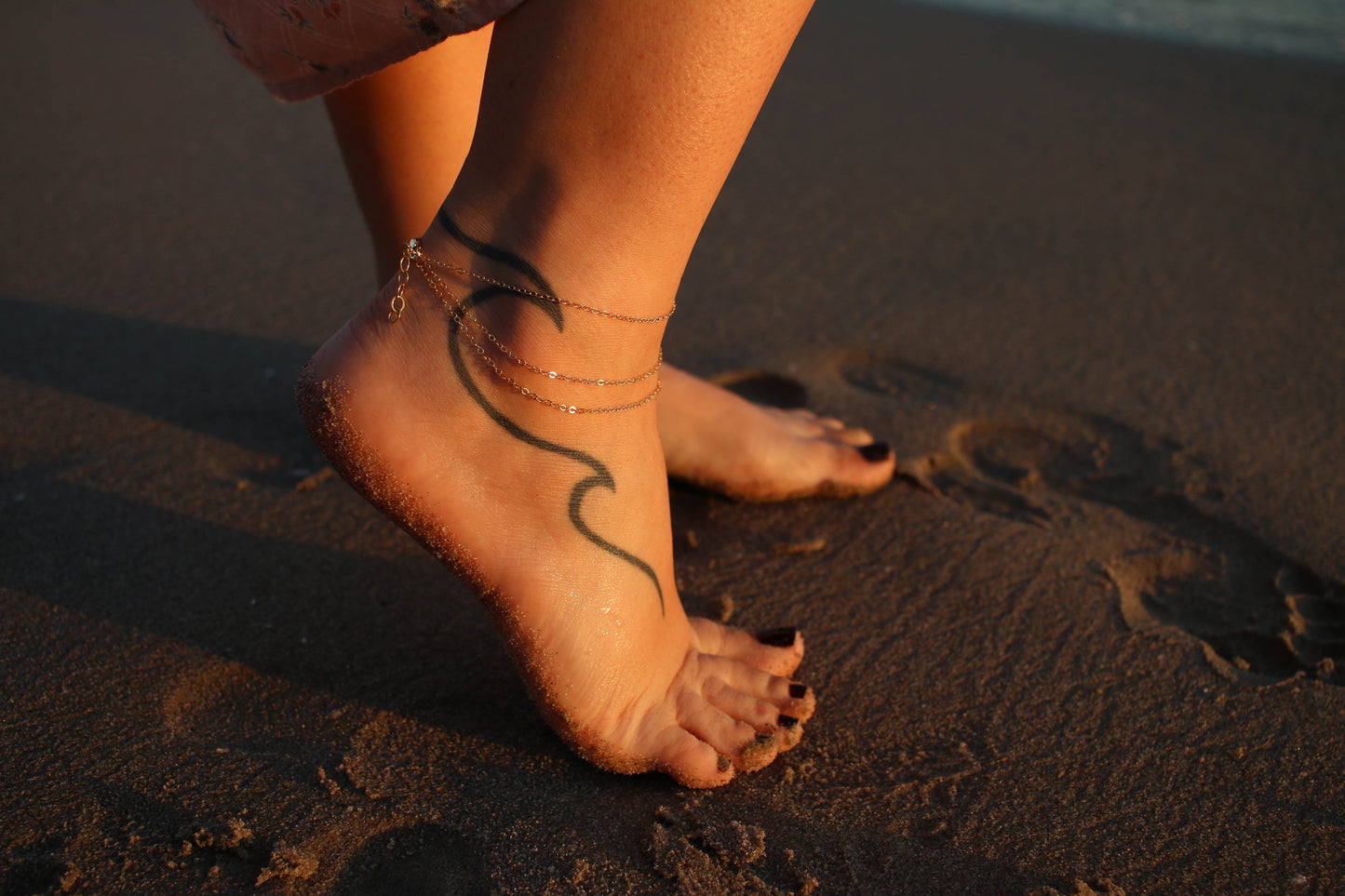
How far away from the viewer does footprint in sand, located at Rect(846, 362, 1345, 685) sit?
128 cm

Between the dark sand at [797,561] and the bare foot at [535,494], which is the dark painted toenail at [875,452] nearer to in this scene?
the dark sand at [797,561]

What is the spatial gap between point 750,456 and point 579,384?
0.56 metres

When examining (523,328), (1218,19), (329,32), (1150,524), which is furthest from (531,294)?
(1218,19)

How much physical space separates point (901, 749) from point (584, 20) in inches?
32.2

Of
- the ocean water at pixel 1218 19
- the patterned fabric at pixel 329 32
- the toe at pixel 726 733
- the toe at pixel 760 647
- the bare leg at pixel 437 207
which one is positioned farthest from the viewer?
the ocean water at pixel 1218 19

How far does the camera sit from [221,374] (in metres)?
1.72

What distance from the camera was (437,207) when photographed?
141 cm

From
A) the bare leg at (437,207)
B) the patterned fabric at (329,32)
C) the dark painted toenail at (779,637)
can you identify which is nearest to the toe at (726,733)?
the dark painted toenail at (779,637)

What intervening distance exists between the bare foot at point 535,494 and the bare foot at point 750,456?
39 cm

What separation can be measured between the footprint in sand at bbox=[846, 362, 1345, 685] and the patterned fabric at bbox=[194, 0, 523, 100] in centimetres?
99

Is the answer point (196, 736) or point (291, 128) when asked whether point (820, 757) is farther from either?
point (291, 128)

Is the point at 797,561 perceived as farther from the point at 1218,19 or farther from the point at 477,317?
the point at 1218,19

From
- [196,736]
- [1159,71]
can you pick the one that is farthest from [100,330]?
[1159,71]

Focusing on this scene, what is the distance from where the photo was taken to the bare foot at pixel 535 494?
102 cm
